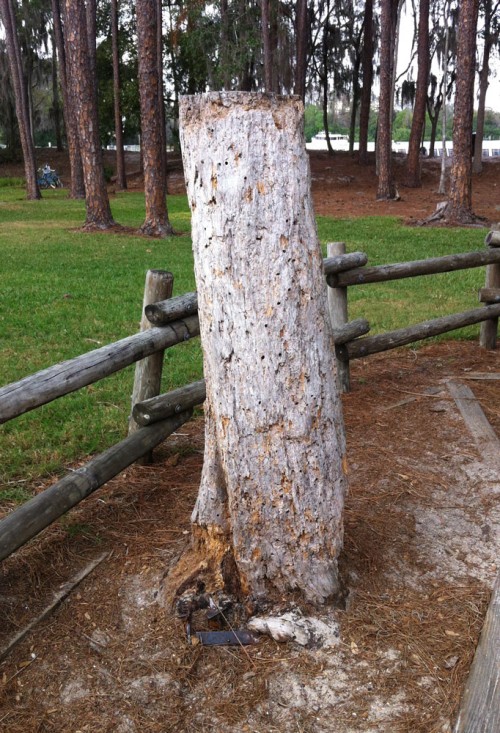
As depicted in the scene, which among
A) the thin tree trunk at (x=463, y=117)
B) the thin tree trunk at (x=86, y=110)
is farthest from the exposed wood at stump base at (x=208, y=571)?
the thin tree trunk at (x=463, y=117)

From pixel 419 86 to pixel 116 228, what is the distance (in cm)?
1365

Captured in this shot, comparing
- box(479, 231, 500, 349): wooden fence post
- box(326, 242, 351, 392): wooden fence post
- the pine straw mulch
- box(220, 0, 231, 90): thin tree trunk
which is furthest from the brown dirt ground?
box(220, 0, 231, 90): thin tree trunk

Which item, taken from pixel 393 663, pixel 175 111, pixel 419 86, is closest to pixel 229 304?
pixel 393 663

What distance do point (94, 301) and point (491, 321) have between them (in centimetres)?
475

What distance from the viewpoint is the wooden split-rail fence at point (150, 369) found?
3.26m

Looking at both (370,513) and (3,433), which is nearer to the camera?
(370,513)

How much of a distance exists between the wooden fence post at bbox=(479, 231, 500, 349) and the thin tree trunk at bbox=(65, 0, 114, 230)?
37.7ft

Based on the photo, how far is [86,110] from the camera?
15992 millimetres

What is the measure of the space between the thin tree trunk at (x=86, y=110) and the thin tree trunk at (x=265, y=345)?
14096 millimetres

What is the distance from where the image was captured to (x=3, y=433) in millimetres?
4996

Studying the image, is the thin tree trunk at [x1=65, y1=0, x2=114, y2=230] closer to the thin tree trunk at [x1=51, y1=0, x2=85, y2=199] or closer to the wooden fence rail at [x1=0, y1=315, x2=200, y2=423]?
the thin tree trunk at [x1=51, y1=0, x2=85, y2=199]

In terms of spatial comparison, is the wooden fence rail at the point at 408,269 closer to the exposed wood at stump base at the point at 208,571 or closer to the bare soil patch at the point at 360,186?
the exposed wood at stump base at the point at 208,571

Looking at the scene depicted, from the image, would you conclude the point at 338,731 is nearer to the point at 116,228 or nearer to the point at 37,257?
the point at 37,257

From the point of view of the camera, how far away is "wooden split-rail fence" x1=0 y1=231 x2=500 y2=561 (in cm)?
326
